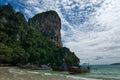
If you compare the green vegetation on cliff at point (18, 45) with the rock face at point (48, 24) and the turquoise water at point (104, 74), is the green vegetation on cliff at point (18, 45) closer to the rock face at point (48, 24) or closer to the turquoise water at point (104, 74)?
the turquoise water at point (104, 74)

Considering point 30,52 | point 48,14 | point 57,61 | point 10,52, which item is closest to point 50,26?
point 48,14

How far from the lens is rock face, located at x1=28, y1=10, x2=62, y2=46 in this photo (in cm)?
12675

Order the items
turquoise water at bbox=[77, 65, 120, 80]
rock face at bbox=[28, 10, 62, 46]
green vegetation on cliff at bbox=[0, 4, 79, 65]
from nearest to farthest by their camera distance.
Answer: turquoise water at bbox=[77, 65, 120, 80], green vegetation on cliff at bbox=[0, 4, 79, 65], rock face at bbox=[28, 10, 62, 46]

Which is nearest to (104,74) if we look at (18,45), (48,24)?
(18,45)

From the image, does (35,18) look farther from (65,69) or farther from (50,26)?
(65,69)

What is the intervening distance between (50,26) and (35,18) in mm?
11977

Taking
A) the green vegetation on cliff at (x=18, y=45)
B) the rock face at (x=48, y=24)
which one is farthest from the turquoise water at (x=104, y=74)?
the rock face at (x=48, y=24)

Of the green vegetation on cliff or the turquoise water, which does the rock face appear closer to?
the green vegetation on cliff

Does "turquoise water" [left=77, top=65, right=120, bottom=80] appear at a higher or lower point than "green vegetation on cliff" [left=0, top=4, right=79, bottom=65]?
lower

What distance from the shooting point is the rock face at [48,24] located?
126750 mm

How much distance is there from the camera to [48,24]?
12962 cm

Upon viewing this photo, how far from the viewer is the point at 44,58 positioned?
8444 cm

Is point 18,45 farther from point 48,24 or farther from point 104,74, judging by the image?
point 48,24

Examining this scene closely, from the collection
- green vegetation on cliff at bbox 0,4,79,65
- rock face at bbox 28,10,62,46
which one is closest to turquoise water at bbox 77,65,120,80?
green vegetation on cliff at bbox 0,4,79,65
